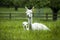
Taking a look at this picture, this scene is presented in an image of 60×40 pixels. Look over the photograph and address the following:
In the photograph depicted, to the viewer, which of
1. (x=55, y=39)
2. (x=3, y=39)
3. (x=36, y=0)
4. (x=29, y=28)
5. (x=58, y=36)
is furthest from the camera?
(x=36, y=0)

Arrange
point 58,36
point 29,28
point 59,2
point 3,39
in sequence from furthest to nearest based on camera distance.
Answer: point 59,2 < point 29,28 < point 58,36 < point 3,39

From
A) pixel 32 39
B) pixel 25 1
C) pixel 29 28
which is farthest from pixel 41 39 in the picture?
pixel 25 1

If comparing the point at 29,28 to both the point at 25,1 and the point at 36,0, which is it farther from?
the point at 25,1

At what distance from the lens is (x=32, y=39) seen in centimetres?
754

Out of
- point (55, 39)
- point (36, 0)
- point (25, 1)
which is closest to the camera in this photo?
point (55, 39)

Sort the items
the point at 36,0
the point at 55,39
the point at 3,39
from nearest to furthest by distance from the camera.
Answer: the point at 3,39 < the point at 55,39 < the point at 36,0

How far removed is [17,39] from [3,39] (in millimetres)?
554

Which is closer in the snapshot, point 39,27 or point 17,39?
point 17,39

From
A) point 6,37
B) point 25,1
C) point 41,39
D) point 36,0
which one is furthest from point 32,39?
point 25,1

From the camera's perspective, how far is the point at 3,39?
700 centimetres

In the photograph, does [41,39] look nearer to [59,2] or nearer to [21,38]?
[21,38]

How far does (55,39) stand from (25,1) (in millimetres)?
20574

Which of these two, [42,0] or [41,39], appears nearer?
[41,39]

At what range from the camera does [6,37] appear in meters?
7.27
